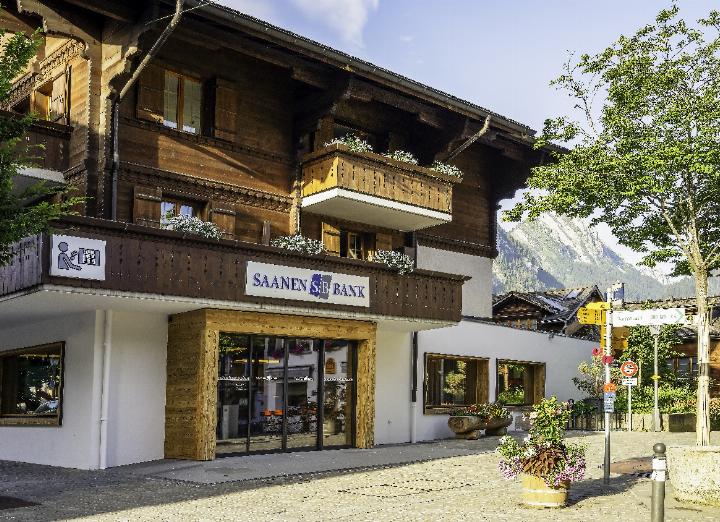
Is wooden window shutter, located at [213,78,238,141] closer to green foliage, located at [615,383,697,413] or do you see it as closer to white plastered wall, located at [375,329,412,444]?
white plastered wall, located at [375,329,412,444]

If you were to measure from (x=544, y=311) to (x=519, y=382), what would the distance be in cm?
1385

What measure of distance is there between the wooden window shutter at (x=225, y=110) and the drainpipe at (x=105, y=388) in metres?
5.46

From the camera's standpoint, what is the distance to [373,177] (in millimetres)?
22875

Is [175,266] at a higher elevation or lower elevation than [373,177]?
lower

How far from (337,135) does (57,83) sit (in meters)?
7.77

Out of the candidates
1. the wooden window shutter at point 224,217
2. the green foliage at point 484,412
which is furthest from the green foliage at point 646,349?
the wooden window shutter at point 224,217

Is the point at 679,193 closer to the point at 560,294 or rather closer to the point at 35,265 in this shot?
the point at 35,265

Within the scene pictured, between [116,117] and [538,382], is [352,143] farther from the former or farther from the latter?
[538,382]

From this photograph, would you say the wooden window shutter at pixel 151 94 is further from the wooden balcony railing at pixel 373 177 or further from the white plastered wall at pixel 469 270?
the white plastered wall at pixel 469 270

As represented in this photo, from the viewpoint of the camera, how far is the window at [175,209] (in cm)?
2030

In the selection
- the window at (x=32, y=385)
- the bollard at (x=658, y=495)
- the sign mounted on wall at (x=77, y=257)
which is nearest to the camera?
the bollard at (x=658, y=495)

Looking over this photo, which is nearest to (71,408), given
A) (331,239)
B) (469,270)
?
(331,239)

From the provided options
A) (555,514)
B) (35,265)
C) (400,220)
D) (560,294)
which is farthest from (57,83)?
(560,294)

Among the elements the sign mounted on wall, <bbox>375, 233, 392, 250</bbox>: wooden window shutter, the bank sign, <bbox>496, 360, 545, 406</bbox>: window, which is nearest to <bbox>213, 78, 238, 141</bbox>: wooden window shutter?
the bank sign
